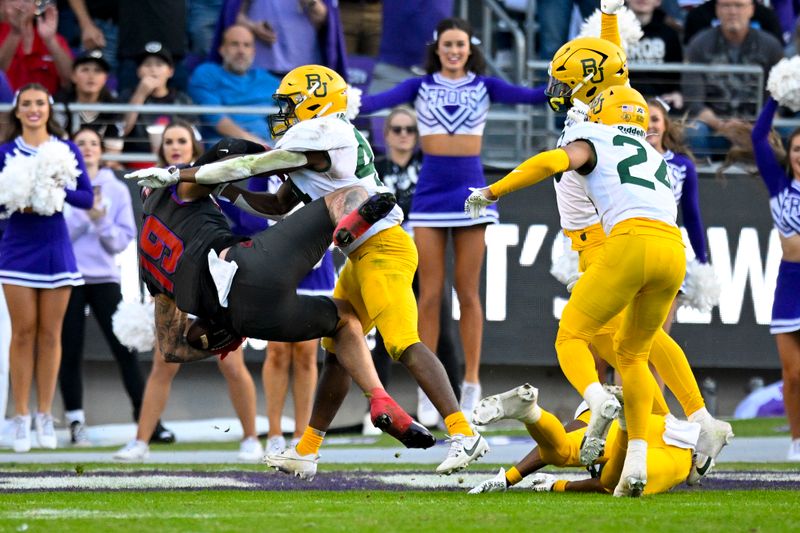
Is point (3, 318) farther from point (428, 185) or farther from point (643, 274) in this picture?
point (643, 274)

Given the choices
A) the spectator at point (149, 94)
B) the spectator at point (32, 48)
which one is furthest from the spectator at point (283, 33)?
the spectator at point (32, 48)

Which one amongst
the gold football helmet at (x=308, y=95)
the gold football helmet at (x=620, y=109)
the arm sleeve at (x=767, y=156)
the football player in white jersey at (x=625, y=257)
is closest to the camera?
the football player in white jersey at (x=625, y=257)

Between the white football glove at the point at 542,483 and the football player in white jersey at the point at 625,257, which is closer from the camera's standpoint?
the football player in white jersey at the point at 625,257

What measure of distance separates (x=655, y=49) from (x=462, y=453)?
6631 millimetres

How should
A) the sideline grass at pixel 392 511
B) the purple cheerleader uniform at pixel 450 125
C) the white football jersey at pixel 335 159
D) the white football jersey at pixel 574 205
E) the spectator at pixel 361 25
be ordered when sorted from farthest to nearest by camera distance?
the spectator at pixel 361 25, the purple cheerleader uniform at pixel 450 125, the white football jersey at pixel 574 205, the white football jersey at pixel 335 159, the sideline grass at pixel 392 511

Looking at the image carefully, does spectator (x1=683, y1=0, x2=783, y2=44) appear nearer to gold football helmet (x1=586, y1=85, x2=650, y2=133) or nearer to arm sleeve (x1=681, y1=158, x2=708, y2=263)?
arm sleeve (x1=681, y1=158, x2=708, y2=263)

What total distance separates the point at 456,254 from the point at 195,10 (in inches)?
181

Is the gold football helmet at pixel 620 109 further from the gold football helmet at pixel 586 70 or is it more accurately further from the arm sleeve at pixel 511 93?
the arm sleeve at pixel 511 93

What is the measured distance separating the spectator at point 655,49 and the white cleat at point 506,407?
6.02 metres

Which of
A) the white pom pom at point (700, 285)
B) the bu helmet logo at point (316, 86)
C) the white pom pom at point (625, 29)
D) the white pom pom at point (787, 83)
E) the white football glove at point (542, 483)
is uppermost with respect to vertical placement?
the white pom pom at point (625, 29)

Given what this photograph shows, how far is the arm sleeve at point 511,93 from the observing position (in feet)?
31.9

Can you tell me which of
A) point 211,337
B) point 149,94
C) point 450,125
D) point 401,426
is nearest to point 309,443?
point 211,337

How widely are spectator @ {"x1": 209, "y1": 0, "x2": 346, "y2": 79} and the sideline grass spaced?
Answer: 19.5 feet

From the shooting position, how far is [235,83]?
1198 cm
